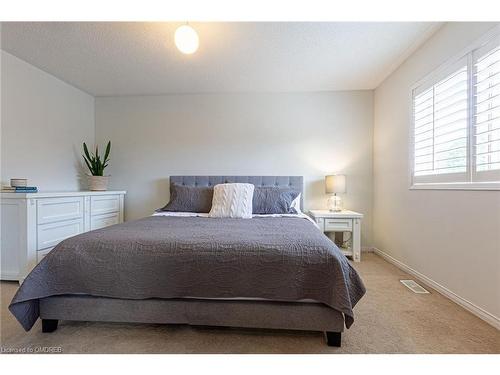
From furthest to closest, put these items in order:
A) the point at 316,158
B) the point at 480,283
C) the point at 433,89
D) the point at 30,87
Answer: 1. the point at 316,158
2. the point at 30,87
3. the point at 433,89
4. the point at 480,283

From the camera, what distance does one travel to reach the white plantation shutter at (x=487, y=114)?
165cm

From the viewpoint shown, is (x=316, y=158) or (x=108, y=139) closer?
(x=316, y=158)

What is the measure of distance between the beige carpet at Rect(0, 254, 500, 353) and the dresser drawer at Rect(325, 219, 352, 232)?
1273mm

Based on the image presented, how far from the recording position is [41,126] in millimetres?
2959

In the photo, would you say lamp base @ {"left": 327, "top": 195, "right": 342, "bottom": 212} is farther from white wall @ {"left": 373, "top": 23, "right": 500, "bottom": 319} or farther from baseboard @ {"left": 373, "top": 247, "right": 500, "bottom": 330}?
baseboard @ {"left": 373, "top": 247, "right": 500, "bottom": 330}

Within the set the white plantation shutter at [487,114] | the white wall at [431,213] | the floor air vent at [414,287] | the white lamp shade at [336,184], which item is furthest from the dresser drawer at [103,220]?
the white plantation shutter at [487,114]

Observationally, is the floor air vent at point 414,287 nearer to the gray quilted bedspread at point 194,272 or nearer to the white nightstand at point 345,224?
the white nightstand at point 345,224

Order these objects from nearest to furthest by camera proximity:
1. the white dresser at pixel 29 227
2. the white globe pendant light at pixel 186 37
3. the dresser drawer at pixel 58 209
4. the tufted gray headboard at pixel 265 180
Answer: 1. the white globe pendant light at pixel 186 37
2. the white dresser at pixel 29 227
3. the dresser drawer at pixel 58 209
4. the tufted gray headboard at pixel 265 180

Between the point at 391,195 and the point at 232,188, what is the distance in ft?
6.54

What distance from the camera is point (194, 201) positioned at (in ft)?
10.1

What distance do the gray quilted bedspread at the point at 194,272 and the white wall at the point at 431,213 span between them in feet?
3.49
